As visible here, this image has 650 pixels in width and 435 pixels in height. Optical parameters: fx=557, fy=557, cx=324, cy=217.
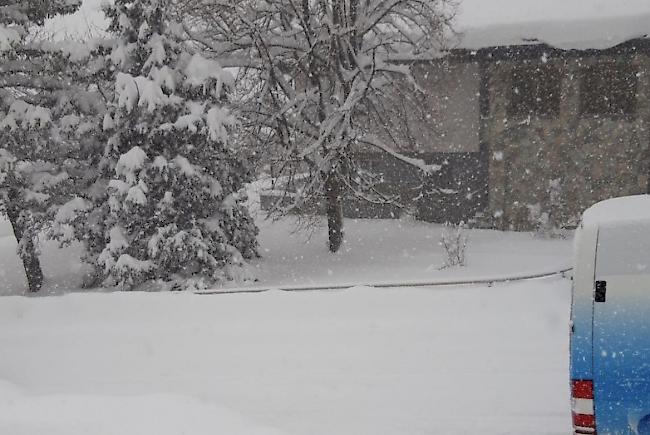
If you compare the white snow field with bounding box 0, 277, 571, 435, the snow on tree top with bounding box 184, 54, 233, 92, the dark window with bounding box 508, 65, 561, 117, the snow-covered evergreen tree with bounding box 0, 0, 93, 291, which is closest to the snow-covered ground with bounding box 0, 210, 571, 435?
the white snow field with bounding box 0, 277, 571, 435

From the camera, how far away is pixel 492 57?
17.9m

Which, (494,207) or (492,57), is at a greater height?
(492,57)

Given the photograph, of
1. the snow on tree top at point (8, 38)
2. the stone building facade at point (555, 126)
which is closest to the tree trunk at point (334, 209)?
the stone building facade at point (555, 126)

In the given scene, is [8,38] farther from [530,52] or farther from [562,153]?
[562,153]

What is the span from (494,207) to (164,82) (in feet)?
38.3

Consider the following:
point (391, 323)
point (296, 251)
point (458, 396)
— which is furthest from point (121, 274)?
point (458, 396)

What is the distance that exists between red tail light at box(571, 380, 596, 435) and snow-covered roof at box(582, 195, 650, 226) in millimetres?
1038

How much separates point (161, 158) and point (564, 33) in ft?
40.4

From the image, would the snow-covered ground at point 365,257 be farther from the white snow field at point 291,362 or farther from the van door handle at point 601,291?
the van door handle at point 601,291

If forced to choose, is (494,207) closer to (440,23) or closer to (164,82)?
(440,23)

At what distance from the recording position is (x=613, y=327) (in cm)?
344

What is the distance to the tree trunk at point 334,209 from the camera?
52.0ft

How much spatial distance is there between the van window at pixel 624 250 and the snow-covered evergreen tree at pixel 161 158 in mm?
9944

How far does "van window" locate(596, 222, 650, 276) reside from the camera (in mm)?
3434
